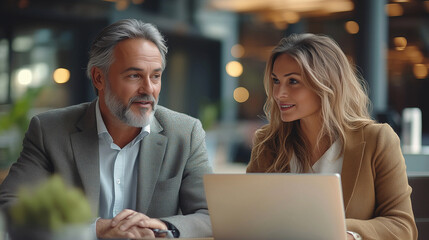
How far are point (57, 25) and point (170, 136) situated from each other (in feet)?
17.9

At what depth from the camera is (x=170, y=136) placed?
92.3 inches

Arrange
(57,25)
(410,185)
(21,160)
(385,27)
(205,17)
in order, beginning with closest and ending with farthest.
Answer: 1. (410,185)
2. (21,160)
3. (385,27)
4. (57,25)
5. (205,17)

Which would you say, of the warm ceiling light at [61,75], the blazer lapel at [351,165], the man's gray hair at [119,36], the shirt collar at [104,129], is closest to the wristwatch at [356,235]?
the blazer lapel at [351,165]

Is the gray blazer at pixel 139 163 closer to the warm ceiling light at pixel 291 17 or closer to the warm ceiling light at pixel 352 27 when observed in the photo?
the warm ceiling light at pixel 352 27

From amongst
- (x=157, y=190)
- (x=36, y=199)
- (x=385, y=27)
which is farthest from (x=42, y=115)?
(x=385, y=27)

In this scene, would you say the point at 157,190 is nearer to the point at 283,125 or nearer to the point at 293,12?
the point at 283,125

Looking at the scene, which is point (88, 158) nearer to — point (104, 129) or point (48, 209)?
point (104, 129)

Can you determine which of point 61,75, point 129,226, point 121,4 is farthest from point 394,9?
point 129,226

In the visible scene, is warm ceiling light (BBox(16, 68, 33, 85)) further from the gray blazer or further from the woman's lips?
the woman's lips

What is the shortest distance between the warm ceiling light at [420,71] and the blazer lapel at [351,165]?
5.01 metres

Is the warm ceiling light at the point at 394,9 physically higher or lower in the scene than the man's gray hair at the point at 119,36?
higher

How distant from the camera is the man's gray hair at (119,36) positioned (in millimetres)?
2277

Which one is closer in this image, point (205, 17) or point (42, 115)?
point (42, 115)

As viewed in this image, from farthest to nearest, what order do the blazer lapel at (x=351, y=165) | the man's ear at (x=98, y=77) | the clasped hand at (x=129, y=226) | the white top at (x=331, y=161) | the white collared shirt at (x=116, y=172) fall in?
the man's ear at (x=98, y=77)
the white collared shirt at (x=116, y=172)
the white top at (x=331, y=161)
the blazer lapel at (x=351, y=165)
the clasped hand at (x=129, y=226)
